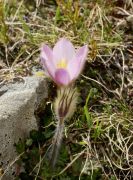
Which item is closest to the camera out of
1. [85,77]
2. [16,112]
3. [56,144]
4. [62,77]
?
[62,77]

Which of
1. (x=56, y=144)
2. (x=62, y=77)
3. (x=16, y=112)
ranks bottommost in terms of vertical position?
(x=56, y=144)

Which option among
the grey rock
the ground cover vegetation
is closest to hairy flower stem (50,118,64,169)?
the ground cover vegetation

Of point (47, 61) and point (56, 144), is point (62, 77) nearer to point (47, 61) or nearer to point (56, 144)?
point (47, 61)

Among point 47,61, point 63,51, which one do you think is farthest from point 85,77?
point 47,61

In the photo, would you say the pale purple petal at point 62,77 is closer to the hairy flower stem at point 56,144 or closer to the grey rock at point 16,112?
the hairy flower stem at point 56,144

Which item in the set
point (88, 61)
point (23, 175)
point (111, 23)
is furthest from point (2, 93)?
point (111, 23)

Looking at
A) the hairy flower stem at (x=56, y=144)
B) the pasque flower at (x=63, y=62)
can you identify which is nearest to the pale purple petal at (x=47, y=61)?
the pasque flower at (x=63, y=62)
